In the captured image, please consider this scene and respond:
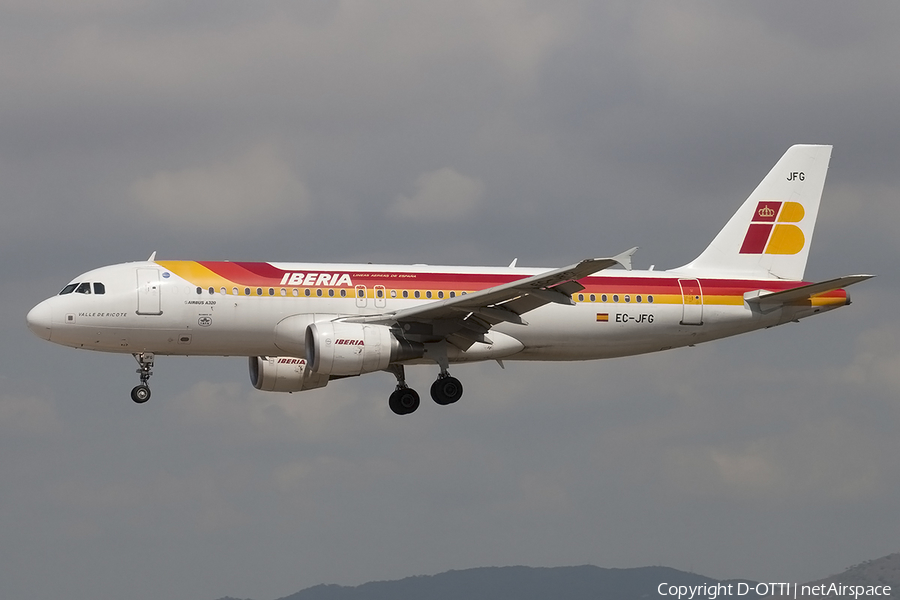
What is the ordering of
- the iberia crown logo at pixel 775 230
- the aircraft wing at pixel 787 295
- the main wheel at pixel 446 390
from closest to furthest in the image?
the main wheel at pixel 446 390, the aircraft wing at pixel 787 295, the iberia crown logo at pixel 775 230

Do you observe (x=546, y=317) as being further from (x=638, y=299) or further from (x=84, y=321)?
→ (x=84, y=321)

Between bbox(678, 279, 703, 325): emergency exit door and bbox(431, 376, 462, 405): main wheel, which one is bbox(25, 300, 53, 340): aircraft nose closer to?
bbox(431, 376, 462, 405): main wheel

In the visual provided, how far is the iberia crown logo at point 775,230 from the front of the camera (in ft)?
169

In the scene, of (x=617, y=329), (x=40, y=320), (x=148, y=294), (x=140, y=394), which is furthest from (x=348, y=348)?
(x=617, y=329)

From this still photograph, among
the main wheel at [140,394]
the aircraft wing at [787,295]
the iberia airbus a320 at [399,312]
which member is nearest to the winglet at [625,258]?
the iberia airbus a320 at [399,312]

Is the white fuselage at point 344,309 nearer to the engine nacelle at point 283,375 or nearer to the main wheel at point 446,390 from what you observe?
the main wheel at point 446,390

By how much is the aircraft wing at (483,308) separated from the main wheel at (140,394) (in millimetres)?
7261

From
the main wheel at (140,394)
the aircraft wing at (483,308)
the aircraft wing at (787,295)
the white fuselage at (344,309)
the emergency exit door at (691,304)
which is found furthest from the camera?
the emergency exit door at (691,304)

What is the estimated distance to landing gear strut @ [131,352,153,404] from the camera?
4422cm

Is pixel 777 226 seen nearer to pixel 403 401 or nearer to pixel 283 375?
pixel 403 401

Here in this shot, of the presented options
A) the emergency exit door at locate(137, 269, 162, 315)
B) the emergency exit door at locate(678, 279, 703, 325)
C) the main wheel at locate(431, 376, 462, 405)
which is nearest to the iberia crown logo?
the emergency exit door at locate(678, 279, 703, 325)

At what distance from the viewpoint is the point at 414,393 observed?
47.5 m

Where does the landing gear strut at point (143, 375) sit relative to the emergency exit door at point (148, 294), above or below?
below
